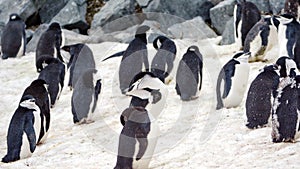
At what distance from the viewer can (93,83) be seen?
10.4 metres

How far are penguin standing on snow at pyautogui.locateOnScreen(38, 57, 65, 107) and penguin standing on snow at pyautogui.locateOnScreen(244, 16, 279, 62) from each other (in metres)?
3.12

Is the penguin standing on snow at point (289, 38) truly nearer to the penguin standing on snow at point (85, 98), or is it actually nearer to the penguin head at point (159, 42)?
the penguin head at point (159, 42)

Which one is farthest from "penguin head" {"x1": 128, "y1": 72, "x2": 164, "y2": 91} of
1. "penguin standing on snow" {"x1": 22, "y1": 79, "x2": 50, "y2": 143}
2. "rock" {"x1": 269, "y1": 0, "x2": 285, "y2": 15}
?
"rock" {"x1": 269, "y1": 0, "x2": 285, "y2": 15}

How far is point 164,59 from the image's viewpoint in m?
12.0

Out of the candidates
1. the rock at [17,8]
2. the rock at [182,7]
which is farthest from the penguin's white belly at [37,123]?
the rock at [17,8]

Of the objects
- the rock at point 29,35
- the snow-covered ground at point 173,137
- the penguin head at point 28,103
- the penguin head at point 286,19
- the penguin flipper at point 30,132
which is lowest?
the rock at point 29,35

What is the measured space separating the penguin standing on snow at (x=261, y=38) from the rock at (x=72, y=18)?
27.8 ft

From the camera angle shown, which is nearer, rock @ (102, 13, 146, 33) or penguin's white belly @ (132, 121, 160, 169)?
penguin's white belly @ (132, 121, 160, 169)

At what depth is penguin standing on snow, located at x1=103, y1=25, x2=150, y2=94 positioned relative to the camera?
11586 millimetres

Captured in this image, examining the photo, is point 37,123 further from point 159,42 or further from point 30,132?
point 159,42

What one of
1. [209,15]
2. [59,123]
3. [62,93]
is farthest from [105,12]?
[59,123]

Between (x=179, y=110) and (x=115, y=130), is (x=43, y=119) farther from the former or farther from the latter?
(x=179, y=110)

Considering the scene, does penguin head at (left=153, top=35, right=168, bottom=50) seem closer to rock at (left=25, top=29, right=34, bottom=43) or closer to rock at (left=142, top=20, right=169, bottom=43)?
rock at (left=142, top=20, right=169, bottom=43)

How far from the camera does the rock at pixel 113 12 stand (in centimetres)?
1951
